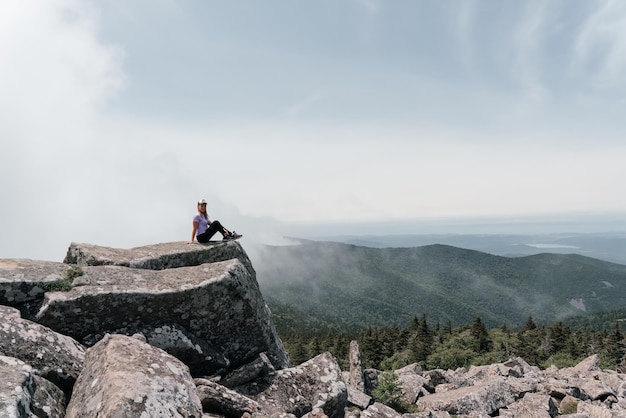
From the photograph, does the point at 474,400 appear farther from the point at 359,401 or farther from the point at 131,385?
the point at 131,385

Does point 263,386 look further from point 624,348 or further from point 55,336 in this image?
point 624,348

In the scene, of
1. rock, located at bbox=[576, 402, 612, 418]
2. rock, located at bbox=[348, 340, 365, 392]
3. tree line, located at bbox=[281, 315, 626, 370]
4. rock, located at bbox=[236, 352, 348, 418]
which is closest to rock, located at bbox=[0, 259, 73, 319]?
rock, located at bbox=[236, 352, 348, 418]

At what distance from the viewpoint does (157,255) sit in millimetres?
15797

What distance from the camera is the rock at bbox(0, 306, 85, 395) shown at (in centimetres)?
937

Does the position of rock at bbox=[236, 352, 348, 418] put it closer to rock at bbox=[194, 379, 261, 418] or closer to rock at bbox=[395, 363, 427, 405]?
rock at bbox=[194, 379, 261, 418]

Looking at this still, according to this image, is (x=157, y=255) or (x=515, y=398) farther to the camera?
(x=515, y=398)

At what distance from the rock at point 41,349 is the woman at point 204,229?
25.7ft

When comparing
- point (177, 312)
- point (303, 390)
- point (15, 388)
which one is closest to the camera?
point (15, 388)

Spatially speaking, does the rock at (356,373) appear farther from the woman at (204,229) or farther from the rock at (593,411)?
the woman at (204,229)

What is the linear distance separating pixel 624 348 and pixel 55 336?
111568 mm

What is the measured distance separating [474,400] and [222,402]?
14.2 meters

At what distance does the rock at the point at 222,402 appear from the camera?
10.4 metres

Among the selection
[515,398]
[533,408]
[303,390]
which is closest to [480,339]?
[515,398]

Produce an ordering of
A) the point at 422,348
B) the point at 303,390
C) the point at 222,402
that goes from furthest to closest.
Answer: the point at 422,348
the point at 303,390
the point at 222,402
